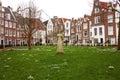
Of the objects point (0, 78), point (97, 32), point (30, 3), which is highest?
point (30, 3)

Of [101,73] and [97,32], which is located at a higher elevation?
[97,32]

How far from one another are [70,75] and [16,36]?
297ft

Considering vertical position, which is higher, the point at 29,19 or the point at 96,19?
the point at 96,19

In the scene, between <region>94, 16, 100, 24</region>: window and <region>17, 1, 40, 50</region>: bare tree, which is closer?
<region>17, 1, 40, 50</region>: bare tree

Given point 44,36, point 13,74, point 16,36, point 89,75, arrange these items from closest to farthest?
point 89,75 < point 13,74 < point 16,36 < point 44,36

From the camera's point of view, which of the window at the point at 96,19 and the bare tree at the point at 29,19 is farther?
the window at the point at 96,19

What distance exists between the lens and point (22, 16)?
49.6 meters

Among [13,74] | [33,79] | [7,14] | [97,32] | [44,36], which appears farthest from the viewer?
[44,36]

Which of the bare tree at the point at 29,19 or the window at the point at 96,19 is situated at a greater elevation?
the window at the point at 96,19

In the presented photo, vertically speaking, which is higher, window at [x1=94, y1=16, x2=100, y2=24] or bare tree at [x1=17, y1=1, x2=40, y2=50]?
window at [x1=94, y1=16, x2=100, y2=24]

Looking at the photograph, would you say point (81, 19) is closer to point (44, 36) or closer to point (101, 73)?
point (44, 36)

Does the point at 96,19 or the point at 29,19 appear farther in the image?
the point at 96,19

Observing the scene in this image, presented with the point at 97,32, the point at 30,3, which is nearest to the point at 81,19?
the point at 97,32

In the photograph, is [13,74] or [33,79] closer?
[33,79]
